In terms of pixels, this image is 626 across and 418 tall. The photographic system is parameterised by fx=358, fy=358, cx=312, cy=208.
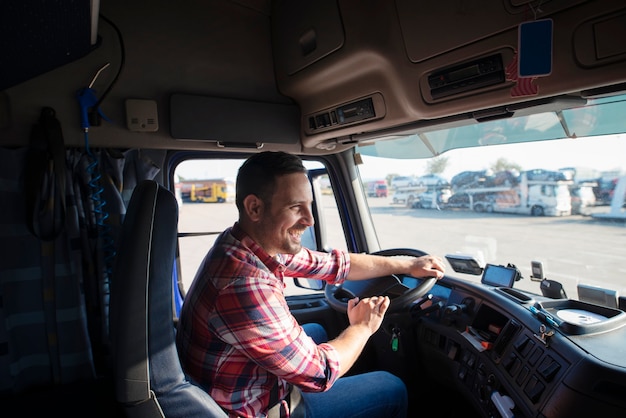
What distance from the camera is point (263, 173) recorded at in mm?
1421

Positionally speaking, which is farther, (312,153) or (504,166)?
(312,153)

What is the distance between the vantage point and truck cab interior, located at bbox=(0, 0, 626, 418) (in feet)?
3.82

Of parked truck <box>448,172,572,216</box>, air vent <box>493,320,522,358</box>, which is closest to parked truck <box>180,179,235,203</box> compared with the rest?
parked truck <box>448,172,572,216</box>

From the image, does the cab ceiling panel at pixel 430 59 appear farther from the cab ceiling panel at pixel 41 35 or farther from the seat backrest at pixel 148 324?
the seat backrest at pixel 148 324

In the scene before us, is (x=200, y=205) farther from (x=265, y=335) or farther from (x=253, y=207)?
(x=265, y=335)

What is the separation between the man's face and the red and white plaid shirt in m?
0.10

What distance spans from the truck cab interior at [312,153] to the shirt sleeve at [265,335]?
7.0 inches

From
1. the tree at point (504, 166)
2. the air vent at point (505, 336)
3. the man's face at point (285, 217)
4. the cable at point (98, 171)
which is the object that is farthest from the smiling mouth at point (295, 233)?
the tree at point (504, 166)

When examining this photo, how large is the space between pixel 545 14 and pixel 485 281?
1256mm

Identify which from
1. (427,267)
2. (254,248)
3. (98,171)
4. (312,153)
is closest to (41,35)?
(98,171)

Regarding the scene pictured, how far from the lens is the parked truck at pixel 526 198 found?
66.7 inches

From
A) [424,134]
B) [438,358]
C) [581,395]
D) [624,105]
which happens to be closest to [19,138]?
[424,134]

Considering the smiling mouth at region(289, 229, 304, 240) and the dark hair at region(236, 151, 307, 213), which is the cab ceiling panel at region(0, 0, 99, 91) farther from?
the smiling mouth at region(289, 229, 304, 240)

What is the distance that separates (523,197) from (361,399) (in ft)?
4.23
